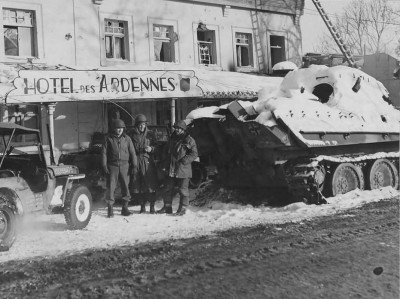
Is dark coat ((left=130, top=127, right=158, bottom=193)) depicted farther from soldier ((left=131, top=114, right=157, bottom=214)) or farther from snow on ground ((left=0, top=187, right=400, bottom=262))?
snow on ground ((left=0, top=187, right=400, bottom=262))

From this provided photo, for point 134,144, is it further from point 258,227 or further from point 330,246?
point 330,246

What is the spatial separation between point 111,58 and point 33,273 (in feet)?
41.2

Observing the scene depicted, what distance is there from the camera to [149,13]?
59.9ft

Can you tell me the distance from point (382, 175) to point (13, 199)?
832 cm

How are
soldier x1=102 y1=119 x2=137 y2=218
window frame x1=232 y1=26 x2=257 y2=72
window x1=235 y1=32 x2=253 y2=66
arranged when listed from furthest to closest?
window x1=235 y1=32 x2=253 y2=66, window frame x1=232 y1=26 x2=257 y2=72, soldier x1=102 y1=119 x2=137 y2=218

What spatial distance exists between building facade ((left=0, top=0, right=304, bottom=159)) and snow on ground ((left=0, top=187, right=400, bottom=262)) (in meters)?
5.03

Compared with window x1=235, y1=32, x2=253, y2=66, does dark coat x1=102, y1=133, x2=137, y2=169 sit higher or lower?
lower

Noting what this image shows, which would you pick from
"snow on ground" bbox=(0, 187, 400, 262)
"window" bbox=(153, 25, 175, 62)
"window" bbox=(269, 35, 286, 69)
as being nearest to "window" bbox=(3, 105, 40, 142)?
"window" bbox=(153, 25, 175, 62)

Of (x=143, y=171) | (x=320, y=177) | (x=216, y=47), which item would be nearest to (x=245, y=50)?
(x=216, y=47)

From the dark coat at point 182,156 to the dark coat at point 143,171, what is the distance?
0.54 m

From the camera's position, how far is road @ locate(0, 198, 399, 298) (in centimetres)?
486

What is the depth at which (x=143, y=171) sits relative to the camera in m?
10.2

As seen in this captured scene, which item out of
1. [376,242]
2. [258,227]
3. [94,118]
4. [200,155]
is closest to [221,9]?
[94,118]

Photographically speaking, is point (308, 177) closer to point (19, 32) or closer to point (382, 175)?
point (382, 175)
